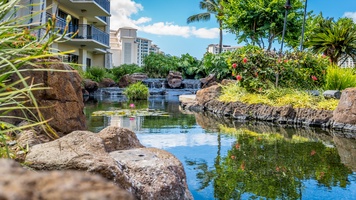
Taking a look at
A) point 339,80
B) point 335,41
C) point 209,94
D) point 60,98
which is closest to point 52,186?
point 60,98

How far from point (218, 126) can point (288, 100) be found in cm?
289

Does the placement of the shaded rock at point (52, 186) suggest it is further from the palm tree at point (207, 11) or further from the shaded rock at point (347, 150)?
the palm tree at point (207, 11)

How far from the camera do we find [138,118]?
1014cm

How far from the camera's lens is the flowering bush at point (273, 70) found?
39.7 feet

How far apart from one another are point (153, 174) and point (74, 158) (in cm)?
68

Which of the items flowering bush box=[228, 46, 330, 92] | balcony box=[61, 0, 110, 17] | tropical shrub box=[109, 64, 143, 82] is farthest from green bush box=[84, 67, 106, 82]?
flowering bush box=[228, 46, 330, 92]

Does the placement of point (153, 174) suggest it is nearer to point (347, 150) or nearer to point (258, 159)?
point (258, 159)

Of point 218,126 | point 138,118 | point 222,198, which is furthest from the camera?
point 138,118

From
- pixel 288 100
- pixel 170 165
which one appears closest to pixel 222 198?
pixel 170 165

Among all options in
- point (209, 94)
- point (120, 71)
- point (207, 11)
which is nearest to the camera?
point (209, 94)

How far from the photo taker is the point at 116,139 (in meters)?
3.70

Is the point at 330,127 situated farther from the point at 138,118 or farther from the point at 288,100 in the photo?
the point at 138,118

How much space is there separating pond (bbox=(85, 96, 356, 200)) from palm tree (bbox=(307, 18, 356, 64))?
19.9 meters

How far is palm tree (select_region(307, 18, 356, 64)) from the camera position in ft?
84.5
